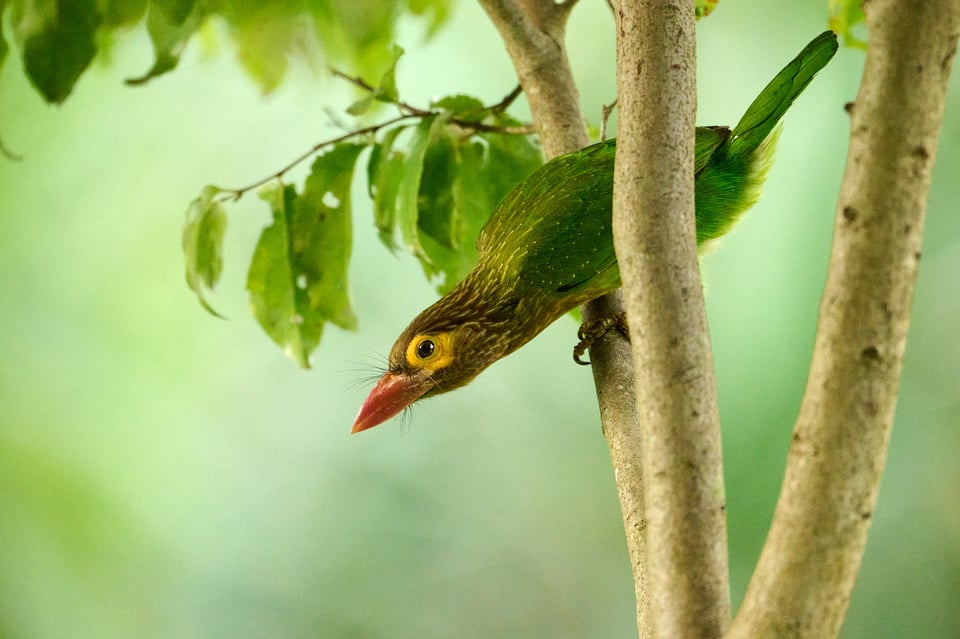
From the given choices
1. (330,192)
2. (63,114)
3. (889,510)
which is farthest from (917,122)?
(63,114)

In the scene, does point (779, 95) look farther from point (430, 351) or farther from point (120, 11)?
point (120, 11)

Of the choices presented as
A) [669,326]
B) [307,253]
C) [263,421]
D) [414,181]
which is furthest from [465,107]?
[263,421]

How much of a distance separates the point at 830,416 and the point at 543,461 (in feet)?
7.72

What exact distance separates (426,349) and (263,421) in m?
1.49

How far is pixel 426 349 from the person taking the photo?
5.57 feet

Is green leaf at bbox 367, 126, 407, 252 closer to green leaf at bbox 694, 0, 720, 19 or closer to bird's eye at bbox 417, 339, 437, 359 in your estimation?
bird's eye at bbox 417, 339, 437, 359

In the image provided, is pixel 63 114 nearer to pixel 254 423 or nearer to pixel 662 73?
pixel 254 423

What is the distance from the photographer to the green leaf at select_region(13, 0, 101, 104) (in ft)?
4.78

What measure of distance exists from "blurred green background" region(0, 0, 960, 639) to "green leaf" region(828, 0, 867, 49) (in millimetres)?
1306

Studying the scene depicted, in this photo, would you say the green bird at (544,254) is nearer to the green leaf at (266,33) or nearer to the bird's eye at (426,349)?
the bird's eye at (426,349)

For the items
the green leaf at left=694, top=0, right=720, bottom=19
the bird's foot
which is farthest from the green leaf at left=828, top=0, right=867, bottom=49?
the bird's foot

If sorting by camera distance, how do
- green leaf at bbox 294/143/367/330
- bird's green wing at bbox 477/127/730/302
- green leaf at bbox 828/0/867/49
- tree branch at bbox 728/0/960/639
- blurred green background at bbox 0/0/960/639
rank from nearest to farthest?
1. tree branch at bbox 728/0/960/639
2. green leaf at bbox 828/0/867/49
3. bird's green wing at bbox 477/127/730/302
4. green leaf at bbox 294/143/367/330
5. blurred green background at bbox 0/0/960/639

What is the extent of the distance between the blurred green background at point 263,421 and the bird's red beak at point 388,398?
1208mm

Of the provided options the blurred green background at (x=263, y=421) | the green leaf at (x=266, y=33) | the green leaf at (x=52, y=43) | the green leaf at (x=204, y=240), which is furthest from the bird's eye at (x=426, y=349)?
the blurred green background at (x=263, y=421)
